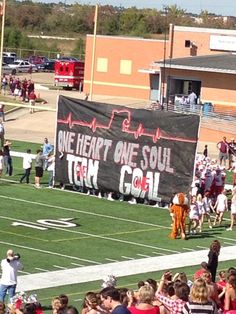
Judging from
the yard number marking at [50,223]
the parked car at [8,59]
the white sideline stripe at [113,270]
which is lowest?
the yard number marking at [50,223]

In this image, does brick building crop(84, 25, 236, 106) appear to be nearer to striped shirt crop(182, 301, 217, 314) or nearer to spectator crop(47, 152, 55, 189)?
spectator crop(47, 152, 55, 189)

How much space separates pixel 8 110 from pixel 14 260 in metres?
36.3

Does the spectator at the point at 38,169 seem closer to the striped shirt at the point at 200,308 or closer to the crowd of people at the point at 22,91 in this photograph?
the striped shirt at the point at 200,308

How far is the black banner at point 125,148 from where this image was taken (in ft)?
100

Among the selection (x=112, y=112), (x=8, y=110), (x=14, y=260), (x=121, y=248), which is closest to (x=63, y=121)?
(x=112, y=112)

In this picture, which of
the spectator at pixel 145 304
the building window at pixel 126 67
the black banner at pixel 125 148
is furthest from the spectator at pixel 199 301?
the building window at pixel 126 67

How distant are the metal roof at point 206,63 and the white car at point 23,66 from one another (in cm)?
2190

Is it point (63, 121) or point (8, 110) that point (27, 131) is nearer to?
point (8, 110)

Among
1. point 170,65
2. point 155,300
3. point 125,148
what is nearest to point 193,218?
point 125,148

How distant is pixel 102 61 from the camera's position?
64.7m

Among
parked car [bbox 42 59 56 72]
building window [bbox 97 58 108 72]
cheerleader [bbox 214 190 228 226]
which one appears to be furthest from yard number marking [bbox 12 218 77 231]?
parked car [bbox 42 59 56 72]

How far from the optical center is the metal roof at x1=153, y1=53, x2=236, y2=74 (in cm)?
5422

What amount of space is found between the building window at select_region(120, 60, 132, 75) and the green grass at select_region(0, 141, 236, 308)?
3123 cm

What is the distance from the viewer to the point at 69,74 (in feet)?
221
